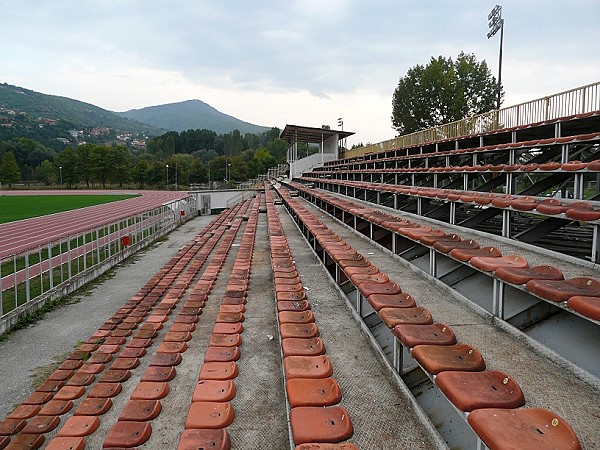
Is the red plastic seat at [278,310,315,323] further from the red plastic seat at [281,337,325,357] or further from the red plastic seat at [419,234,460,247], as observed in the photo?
the red plastic seat at [419,234,460,247]

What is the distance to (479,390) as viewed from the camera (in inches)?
61.2

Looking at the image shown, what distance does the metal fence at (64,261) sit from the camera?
6906 mm

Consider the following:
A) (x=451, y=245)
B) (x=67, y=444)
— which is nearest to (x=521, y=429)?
(x=451, y=245)

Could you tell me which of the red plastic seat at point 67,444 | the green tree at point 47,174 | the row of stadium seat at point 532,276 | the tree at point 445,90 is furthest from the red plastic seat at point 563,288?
the green tree at point 47,174

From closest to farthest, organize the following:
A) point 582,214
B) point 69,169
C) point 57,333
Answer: point 582,214, point 57,333, point 69,169

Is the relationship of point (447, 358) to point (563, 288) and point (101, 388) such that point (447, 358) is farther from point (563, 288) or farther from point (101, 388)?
point (101, 388)

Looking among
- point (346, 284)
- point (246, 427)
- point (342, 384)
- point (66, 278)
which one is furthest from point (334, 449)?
point (66, 278)

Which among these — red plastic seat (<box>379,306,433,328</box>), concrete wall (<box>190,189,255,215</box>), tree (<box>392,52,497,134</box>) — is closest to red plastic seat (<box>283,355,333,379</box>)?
red plastic seat (<box>379,306,433,328</box>)

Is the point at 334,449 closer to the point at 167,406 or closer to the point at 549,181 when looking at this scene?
the point at 167,406

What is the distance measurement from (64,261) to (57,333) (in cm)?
409

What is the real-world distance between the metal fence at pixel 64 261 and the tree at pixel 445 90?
1189 inches

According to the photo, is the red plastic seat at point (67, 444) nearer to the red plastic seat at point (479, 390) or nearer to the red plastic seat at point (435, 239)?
the red plastic seat at point (479, 390)

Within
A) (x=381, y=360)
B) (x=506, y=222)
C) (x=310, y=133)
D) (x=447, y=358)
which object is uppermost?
(x=310, y=133)

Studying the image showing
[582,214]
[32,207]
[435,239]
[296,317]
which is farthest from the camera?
[32,207]
